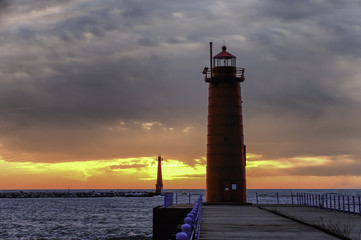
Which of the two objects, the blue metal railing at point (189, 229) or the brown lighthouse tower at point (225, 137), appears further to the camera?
the brown lighthouse tower at point (225, 137)

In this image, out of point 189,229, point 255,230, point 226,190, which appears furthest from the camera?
point 226,190

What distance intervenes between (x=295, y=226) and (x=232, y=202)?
15.8 meters

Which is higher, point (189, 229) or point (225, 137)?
point (225, 137)

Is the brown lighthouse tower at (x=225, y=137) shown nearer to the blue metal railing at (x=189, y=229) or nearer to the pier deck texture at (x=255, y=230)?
the pier deck texture at (x=255, y=230)

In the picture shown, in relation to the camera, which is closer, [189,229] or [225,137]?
[189,229]

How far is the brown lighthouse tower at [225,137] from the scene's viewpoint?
111ft

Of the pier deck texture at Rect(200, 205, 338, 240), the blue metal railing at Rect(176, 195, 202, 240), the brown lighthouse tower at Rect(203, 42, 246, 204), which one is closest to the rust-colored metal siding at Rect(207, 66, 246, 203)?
the brown lighthouse tower at Rect(203, 42, 246, 204)

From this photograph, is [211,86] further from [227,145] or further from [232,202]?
[232,202]

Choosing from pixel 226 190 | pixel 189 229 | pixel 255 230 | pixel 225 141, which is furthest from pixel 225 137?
pixel 189 229

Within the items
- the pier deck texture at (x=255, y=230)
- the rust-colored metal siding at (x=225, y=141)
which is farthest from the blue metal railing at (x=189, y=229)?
the rust-colored metal siding at (x=225, y=141)

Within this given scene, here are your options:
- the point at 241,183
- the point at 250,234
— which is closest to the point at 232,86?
the point at 241,183

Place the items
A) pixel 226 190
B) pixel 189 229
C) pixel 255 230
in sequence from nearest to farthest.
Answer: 1. pixel 189 229
2. pixel 255 230
3. pixel 226 190

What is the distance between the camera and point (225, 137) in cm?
3403

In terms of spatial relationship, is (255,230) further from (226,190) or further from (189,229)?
(226,190)
